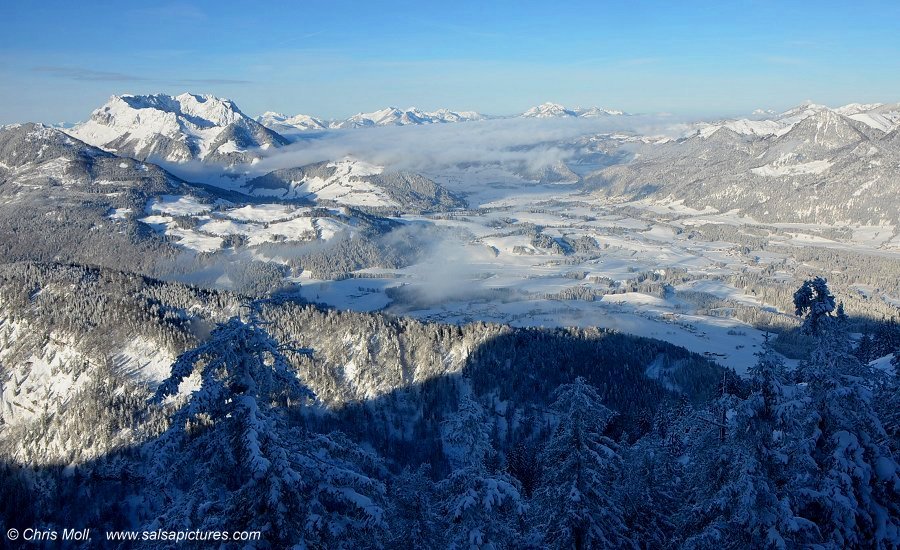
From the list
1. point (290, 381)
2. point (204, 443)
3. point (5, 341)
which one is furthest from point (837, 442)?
point (5, 341)

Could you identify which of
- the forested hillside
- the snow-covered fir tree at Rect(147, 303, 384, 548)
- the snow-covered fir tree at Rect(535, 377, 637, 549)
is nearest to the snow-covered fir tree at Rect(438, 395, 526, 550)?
the forested hillside

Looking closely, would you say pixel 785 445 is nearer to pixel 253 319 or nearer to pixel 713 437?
pixel 713 437

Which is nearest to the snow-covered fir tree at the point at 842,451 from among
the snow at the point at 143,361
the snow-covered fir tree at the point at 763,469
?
the snow-covered fir tree at the point at 763,469

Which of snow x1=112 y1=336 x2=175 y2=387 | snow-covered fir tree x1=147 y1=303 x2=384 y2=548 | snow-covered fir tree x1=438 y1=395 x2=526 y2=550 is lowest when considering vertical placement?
snow x1=112 y1=336 x2=175 y2=387

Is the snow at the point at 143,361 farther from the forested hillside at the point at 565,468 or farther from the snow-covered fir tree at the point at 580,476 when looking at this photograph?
the snow-covered fir tree at the point at 580,476

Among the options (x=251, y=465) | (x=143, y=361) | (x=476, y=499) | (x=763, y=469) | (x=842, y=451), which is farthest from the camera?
(x=143, y=361)

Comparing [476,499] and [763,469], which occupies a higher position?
[763,469]

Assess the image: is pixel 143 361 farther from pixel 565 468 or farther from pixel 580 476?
pixel 580 476

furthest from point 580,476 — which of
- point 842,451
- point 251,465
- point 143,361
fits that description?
point 143,361

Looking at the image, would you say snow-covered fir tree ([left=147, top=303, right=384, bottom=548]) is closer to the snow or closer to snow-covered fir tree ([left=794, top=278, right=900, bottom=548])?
snow-covered fir tree ([left=794, top=278, right=900, bottom=548])

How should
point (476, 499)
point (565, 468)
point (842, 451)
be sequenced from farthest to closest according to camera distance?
point (565, 468) < point (476, 499) < point (842, 451)

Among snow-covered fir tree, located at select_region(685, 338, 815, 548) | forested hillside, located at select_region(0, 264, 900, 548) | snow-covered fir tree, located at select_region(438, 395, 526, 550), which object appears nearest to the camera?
forested hillside, located at select_region(0, 264, 900, 548)
